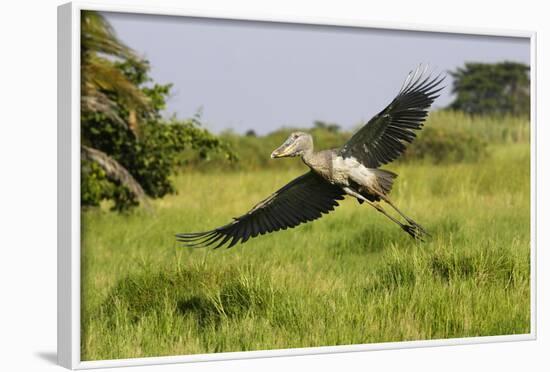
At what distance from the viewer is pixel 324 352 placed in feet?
22.0

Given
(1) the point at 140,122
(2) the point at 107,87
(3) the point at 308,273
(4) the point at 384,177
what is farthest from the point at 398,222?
(1) the point at 140,122

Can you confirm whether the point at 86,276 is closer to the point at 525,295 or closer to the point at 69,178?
the point at 69,178

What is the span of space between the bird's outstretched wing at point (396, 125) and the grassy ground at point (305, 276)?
71 cm

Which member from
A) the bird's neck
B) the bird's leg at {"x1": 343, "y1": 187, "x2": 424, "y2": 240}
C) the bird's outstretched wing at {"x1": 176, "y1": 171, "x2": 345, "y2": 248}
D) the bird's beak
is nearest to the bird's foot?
the bird's leg at {"x1": 343, "y1": 187, "x2": 424, "y2": 240}

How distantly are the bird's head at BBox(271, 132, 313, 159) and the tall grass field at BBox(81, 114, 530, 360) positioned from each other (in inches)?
30.7

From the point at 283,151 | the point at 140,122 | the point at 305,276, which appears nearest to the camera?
the point at 283,151

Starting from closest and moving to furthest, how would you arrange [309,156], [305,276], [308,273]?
1. [309,156]
2. [305,276]
3. [308,273]

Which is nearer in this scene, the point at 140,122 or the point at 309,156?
the point at 309,156

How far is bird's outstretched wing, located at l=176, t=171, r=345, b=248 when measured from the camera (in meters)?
Answer: 7.10

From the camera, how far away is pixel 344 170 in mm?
7098

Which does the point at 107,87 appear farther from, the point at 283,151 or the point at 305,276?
the point at 305,276

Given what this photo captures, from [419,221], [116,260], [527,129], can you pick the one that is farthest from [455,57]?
[116,260]

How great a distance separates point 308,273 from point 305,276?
0.39 ft

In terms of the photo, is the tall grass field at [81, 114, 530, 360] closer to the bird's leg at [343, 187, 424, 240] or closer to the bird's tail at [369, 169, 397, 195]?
the bird's leg at [343, 187, 424, 240]
